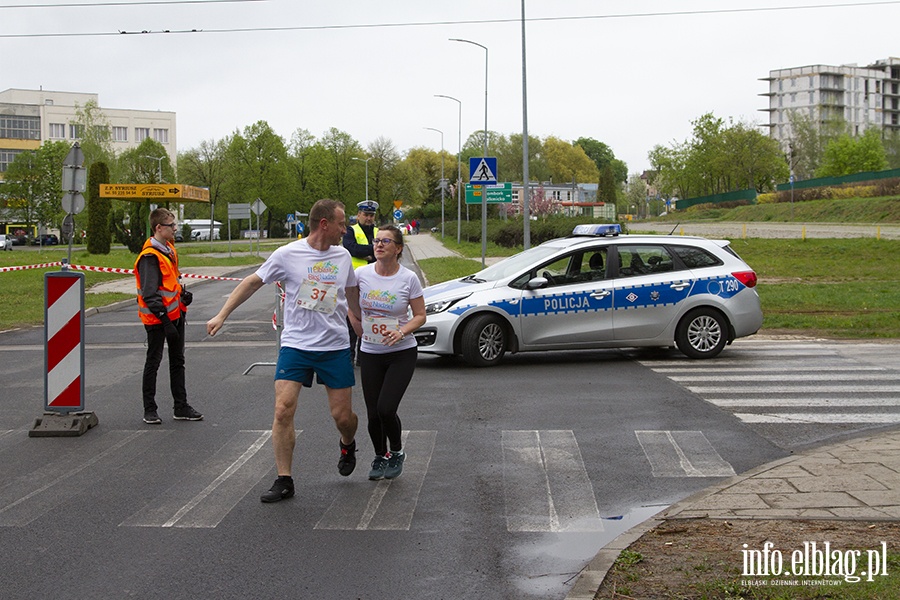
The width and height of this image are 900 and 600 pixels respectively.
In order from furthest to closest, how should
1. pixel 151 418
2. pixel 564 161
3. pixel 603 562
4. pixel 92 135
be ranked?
pixel 564 161, pixel 92 135, pixel 151 418, pixel 603 562

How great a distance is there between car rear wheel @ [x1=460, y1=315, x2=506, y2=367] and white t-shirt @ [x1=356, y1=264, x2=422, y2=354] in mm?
5639

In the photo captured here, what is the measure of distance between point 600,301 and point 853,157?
9752cm

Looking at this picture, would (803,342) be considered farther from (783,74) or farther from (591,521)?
(783,74)

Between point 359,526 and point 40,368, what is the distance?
8581 mm

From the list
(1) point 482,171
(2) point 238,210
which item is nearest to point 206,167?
(2) point 238,210

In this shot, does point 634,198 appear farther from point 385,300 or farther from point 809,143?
point 385,300

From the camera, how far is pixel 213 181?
9894 centimetres

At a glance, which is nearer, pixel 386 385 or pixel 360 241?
pixel 386 385

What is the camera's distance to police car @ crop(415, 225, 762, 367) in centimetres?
1278

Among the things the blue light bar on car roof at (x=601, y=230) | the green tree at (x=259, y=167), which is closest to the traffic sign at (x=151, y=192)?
the blue light bar on car roof at (x=601, y=230)

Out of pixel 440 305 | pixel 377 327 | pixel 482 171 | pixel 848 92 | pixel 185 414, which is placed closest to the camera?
pixel 377 327

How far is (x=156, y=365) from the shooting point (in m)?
9.53

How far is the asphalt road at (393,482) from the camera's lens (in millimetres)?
5148

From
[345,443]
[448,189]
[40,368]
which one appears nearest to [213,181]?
[448,189]
